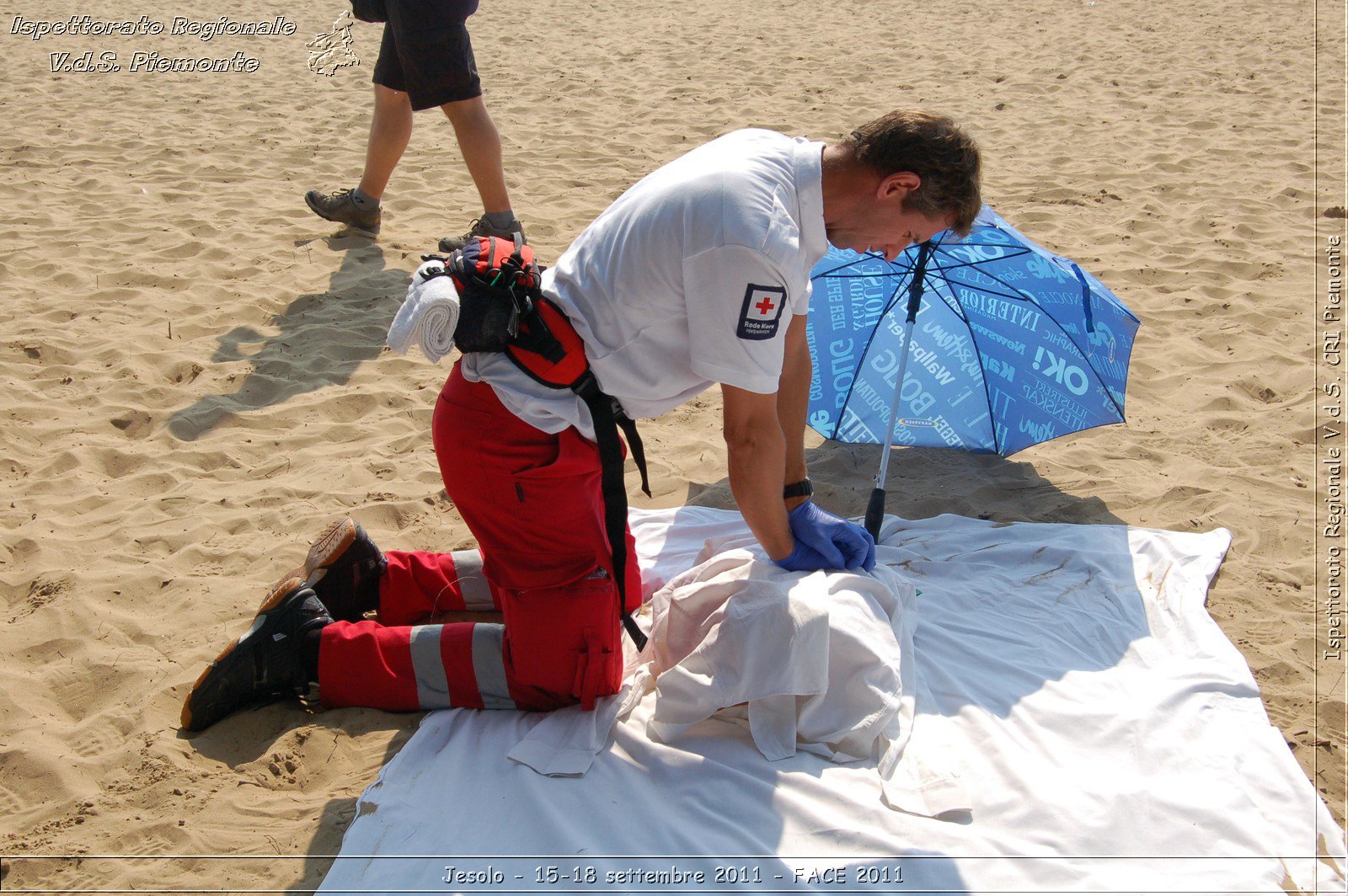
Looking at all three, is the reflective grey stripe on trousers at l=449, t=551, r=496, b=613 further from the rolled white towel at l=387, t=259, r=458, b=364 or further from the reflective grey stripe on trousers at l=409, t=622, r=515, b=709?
the rolled white towel at l=387, t=259, r=458, b=364

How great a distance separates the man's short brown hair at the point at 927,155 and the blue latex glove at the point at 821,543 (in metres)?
0.78

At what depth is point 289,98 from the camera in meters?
6.90

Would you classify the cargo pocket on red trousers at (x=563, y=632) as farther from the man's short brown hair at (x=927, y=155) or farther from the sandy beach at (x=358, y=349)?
the man's short brown hair at (x=927, y=155)

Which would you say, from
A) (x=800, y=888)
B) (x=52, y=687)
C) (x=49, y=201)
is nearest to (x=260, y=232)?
(x=49, y=201)

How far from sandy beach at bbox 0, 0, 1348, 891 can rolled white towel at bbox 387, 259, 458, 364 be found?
90 cm

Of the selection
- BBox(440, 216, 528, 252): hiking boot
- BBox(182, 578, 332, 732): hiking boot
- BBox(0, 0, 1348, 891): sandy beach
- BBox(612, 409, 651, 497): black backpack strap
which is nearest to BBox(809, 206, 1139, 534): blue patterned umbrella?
BBox(0, 0, 1348, 891): sandy beach

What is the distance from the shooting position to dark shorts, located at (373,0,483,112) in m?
4.23

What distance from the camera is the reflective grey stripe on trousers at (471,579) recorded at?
104 inches

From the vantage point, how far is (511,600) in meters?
2.26

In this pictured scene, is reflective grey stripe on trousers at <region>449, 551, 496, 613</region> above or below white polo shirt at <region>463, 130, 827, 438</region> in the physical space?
below

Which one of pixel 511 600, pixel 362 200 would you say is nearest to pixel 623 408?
pixel 511 600

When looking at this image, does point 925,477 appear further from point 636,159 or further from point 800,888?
point 636,159

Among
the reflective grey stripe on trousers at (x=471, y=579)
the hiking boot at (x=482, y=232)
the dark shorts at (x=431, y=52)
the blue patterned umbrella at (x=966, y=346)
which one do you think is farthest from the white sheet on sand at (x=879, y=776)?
the dark shorts at (x=431, y=52)

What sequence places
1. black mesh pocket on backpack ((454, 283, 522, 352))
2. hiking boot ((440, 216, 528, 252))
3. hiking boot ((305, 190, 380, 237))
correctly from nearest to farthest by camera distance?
1. black mesh pocket on backpack ((454, 283, 522, 352))
2. hiking boot ((440, 216, 528, 252))
3. hiking boot ((305, 190, 380, 237))
